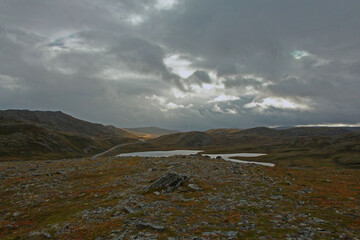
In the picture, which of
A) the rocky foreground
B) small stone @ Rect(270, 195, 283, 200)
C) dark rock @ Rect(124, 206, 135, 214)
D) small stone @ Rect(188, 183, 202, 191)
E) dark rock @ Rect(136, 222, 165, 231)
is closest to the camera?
the rocky foreground

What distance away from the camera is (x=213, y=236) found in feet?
46.8

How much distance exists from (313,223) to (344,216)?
4.76 m

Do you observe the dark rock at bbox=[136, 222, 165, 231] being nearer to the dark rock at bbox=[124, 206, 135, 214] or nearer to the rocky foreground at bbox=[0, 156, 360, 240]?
the rocky foreground at bbox=[0, 156, 360, 240]

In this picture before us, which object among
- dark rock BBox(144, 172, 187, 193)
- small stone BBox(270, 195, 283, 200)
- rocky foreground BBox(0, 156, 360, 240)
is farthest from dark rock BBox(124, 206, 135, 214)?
small stone BBox(270, 195, 283, 200)

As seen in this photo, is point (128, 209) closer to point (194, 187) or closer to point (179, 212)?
point (179, 212)

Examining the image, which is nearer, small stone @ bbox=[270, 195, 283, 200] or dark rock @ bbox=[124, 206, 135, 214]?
dark rock @ bbox=[124, 206, 135, 214]

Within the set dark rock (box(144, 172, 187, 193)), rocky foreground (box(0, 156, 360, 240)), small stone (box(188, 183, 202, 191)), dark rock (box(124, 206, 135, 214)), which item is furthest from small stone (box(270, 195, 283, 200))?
dark rock (box(124, 206, 135, 214))

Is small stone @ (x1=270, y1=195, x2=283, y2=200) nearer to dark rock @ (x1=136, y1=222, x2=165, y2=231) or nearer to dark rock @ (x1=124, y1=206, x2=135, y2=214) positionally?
dark rock @ (x1=136, y1=222, x2=165, y2=231)

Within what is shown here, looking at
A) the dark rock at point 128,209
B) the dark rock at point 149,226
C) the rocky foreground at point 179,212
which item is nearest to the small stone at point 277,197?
the rocky foreground at point 179,212

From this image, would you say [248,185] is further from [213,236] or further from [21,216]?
[21,216]

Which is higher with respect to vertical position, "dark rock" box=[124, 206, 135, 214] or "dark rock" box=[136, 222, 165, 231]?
"dark rock" box=[136, 222, 165, 231]

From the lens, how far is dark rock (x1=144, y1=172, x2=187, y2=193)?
29.8m

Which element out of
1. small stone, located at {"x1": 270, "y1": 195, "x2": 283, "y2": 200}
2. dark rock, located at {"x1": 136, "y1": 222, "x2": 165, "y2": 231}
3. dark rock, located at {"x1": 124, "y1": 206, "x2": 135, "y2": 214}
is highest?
dark rock, located at {"x1": 136, "y1": 222, "x2": 165, "y2": 231}

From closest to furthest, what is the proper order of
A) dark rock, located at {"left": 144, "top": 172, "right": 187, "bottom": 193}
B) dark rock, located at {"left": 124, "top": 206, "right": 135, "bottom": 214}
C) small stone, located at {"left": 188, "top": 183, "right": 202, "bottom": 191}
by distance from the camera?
dark rock, located at {"left": 124, "top": 206, "right": 135, "bottom": 214}
dark rock, located at {"left": 144, "top": 172, "right": 187, "bottom": 193}
small stone, located at {"left": 188, "top": 183, "right": 202, "bottom": 191}
